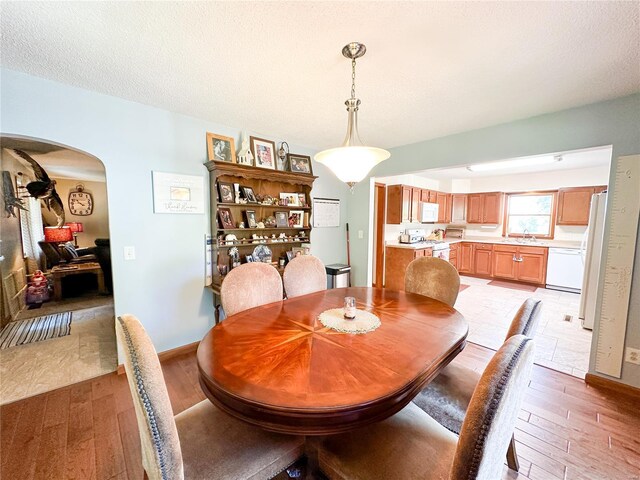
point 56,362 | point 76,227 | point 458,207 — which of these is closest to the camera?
point 56,362

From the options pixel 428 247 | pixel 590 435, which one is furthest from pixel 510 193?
pixel 590 435

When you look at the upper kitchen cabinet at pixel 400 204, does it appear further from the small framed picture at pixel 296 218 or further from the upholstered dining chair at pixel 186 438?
the upholstered dining chair at pixel 186 438

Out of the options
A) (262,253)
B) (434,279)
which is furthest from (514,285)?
(262,253)

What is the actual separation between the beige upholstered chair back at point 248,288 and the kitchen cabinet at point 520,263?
544cm

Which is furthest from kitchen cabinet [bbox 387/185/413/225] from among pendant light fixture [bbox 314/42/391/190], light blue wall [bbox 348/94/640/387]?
pendant light fixture [bbox 314/42/391/190]

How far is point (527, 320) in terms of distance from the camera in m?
1.10

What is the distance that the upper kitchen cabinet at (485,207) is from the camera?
5949 millimetres

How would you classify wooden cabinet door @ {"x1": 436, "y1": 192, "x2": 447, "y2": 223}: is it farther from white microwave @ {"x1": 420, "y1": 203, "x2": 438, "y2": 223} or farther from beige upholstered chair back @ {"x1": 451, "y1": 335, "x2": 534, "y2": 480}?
beige upholstered chair back @ {"x1": 451, "y1": 335, "x2": 534, "y2": 480}

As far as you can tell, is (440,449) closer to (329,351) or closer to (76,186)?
(329,351)

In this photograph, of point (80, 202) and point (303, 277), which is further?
point (80, 202)

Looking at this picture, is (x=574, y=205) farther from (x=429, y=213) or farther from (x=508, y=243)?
(x=429, y=213)

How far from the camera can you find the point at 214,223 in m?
2.74

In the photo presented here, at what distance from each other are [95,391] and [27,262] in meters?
3.72

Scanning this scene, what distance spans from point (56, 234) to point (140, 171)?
4284 mm
